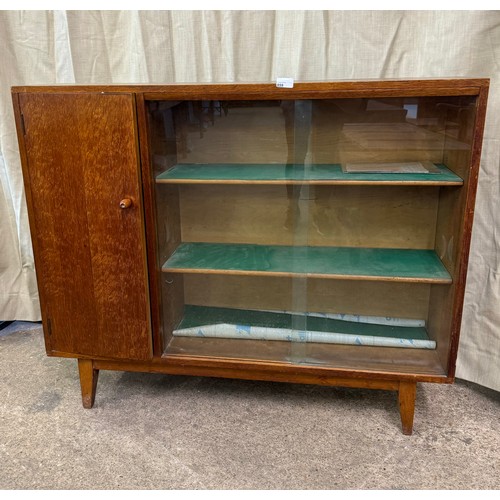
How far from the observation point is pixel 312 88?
1.25m

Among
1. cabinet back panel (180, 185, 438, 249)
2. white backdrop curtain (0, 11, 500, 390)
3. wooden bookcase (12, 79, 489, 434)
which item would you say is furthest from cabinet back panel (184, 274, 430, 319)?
white backdrop curtain (0, 11, 500, 390)

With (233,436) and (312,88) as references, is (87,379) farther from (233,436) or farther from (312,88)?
(312,88)

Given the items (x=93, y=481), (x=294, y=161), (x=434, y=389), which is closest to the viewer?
(x=93, y=481)

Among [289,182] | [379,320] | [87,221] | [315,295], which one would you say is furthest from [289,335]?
[87,221]

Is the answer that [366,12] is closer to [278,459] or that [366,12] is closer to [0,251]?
[278,459]

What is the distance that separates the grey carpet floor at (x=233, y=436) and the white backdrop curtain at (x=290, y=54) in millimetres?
315

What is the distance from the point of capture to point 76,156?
1.36 meters

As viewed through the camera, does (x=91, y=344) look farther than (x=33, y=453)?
Yes

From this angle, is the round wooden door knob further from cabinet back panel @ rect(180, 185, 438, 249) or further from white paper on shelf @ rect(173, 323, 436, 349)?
white paper on shelf @ rect(173, 323, 436, 349)

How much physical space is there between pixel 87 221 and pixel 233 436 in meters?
0.75

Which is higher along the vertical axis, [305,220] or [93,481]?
[305,220]

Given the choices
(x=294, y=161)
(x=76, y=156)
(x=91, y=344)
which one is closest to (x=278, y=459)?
(x=91, y=344)

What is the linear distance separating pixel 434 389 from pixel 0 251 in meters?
1.74

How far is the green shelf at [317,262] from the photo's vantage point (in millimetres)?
1475
